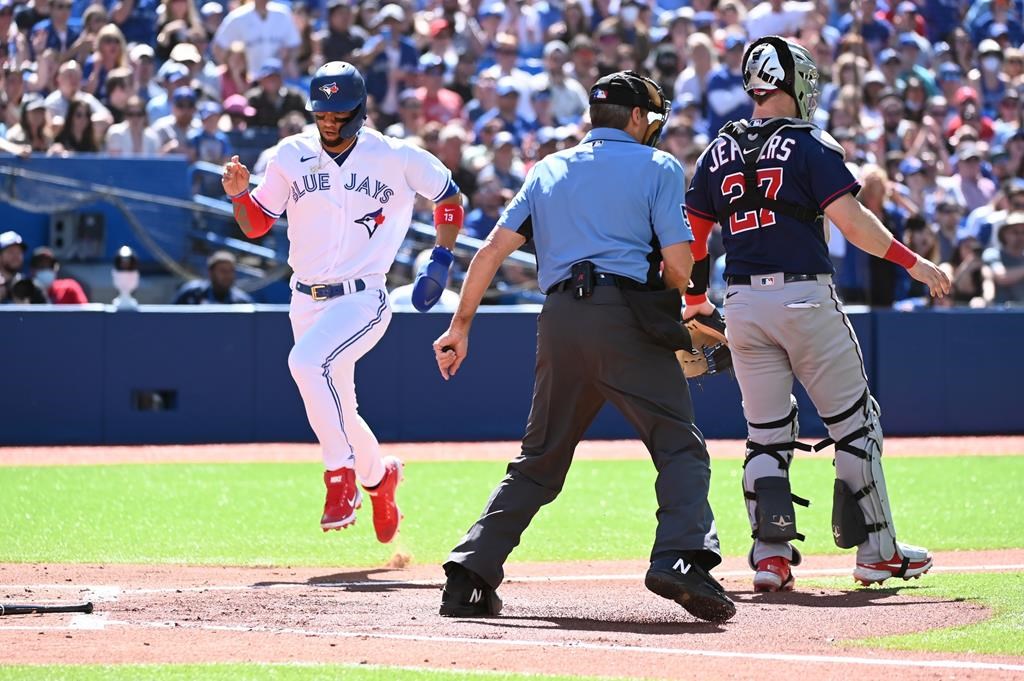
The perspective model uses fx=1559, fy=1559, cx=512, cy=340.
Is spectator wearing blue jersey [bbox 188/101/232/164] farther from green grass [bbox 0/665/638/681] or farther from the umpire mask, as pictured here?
green grass [bbox 0/665/638/681]

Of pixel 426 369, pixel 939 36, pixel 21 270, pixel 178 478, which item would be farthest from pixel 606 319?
pixel 939 36


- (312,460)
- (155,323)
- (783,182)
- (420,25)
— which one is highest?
(420,25)

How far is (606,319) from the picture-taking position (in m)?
5.92

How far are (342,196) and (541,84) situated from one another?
414 inches

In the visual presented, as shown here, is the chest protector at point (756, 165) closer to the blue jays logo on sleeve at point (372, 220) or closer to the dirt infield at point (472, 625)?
the dirt infield at point (472, 625)

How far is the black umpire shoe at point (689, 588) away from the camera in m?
5.67

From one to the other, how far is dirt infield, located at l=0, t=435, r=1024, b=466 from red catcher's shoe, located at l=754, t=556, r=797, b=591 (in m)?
6.38

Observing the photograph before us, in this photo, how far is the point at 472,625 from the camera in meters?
5.77

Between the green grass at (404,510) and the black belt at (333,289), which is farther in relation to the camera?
the green grass at (404,510)

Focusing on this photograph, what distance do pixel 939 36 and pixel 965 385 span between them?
305 inches

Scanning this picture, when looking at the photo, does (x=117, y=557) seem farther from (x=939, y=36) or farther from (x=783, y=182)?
(x=939, y=36)

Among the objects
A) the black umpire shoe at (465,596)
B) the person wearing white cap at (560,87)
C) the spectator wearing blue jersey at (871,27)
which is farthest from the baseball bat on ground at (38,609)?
the spectator wearing blue jersey at (871,27)

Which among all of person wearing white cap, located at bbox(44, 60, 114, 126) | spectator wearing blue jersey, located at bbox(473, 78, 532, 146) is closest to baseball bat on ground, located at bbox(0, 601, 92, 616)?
person wearing white cap, located at bbox(44, 60, 114, 126)

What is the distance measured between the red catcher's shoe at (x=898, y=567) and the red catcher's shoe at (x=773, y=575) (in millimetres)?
309
